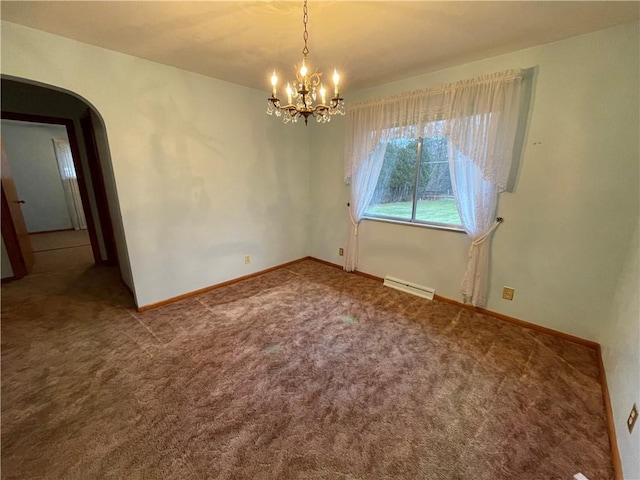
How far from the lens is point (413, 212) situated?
9.99 feet

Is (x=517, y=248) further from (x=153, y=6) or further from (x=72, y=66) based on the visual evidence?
(x=72, y=66)

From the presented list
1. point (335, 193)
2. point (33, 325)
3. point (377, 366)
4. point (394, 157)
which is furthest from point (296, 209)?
point (33, 325)

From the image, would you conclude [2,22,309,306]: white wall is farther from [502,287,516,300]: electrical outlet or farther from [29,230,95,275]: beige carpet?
[502,287,516,300]: electrical outlet

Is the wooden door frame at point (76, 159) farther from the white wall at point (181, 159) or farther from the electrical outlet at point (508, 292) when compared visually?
the electrical outlet at point (508, 292)

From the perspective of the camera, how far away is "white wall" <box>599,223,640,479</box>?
3.85 feet

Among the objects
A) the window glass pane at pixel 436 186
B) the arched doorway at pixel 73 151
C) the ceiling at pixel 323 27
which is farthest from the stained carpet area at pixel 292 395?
the ceiling at pixel 323 27

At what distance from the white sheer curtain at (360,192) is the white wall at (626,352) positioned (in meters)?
2.18

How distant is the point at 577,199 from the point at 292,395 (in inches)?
103

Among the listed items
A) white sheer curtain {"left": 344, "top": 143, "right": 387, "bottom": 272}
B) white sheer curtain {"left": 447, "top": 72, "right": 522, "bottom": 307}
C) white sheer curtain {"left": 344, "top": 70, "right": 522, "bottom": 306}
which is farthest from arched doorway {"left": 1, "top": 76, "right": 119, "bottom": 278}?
white sheer curtain {"left": 447, "top": 72, "right": 522, "bottom": 307}

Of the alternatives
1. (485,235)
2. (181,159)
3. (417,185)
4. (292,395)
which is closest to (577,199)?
(485,235)

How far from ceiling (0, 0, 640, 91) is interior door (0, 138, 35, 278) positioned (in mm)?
2747

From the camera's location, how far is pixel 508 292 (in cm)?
249

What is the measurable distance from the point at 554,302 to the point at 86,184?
19.1ft

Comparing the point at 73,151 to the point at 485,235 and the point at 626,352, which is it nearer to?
the point at 485,235
